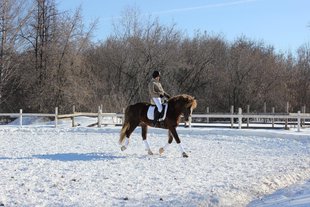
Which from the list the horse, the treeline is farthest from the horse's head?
the treeline

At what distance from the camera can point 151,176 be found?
10.1 meters

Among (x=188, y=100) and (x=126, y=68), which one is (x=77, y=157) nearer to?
(x=188, y=100)

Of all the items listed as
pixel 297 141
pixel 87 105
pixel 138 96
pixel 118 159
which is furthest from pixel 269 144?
pixel 138 96

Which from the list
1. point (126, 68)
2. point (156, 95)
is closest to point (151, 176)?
point (156, 95)

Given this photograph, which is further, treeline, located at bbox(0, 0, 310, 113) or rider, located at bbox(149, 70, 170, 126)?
treeline, located at bbox(0, 0, 310, 113)

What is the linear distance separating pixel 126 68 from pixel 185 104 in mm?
37365

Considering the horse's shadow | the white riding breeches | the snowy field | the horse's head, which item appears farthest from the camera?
the white riding breeches

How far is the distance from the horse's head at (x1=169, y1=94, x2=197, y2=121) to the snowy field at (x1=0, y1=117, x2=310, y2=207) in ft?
4.43

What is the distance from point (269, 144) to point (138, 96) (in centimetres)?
3151

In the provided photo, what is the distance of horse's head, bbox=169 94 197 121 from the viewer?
13.9 m

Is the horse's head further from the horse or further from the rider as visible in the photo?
the rider

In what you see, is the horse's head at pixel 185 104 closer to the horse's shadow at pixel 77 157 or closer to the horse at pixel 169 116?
the horse at pixel 169 116

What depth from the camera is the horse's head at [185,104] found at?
13938 millimetres

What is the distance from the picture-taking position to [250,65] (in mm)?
51719
